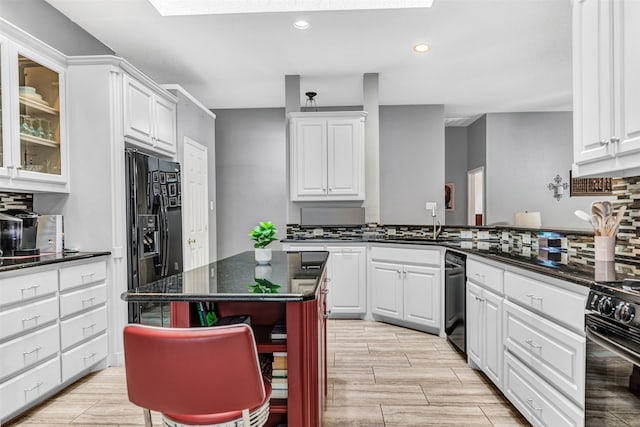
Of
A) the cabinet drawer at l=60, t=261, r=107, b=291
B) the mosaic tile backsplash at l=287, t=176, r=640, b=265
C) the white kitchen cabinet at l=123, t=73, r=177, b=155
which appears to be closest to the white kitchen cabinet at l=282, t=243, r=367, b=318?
the mosaic tile backsplash at l=287, t=176, r=640, b=265

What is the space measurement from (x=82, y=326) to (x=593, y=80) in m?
3.32

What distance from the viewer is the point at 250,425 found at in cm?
124

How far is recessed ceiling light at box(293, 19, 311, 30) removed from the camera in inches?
139

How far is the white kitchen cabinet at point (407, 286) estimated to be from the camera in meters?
3.68


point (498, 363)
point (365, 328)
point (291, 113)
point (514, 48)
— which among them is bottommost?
point (365, 328)

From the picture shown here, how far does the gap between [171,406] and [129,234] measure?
236 cm

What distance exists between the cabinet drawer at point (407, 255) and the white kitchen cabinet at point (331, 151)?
2.90 feet

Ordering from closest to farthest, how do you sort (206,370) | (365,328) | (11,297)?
1. (206,370)
2. (11,297)
3. (365,328)

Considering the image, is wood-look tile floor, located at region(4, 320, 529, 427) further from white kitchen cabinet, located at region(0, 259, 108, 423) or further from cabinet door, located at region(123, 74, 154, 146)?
cabinet door, located at region(123, 74, 154, 146)

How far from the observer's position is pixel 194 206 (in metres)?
5.06

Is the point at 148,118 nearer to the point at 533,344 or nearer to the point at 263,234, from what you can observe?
the point at 263,234

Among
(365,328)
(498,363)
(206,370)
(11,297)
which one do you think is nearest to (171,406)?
(206,370)

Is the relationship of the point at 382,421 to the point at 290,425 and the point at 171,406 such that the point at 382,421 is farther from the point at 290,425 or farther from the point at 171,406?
the point at 171,406

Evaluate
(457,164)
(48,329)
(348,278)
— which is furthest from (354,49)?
(457,164)
